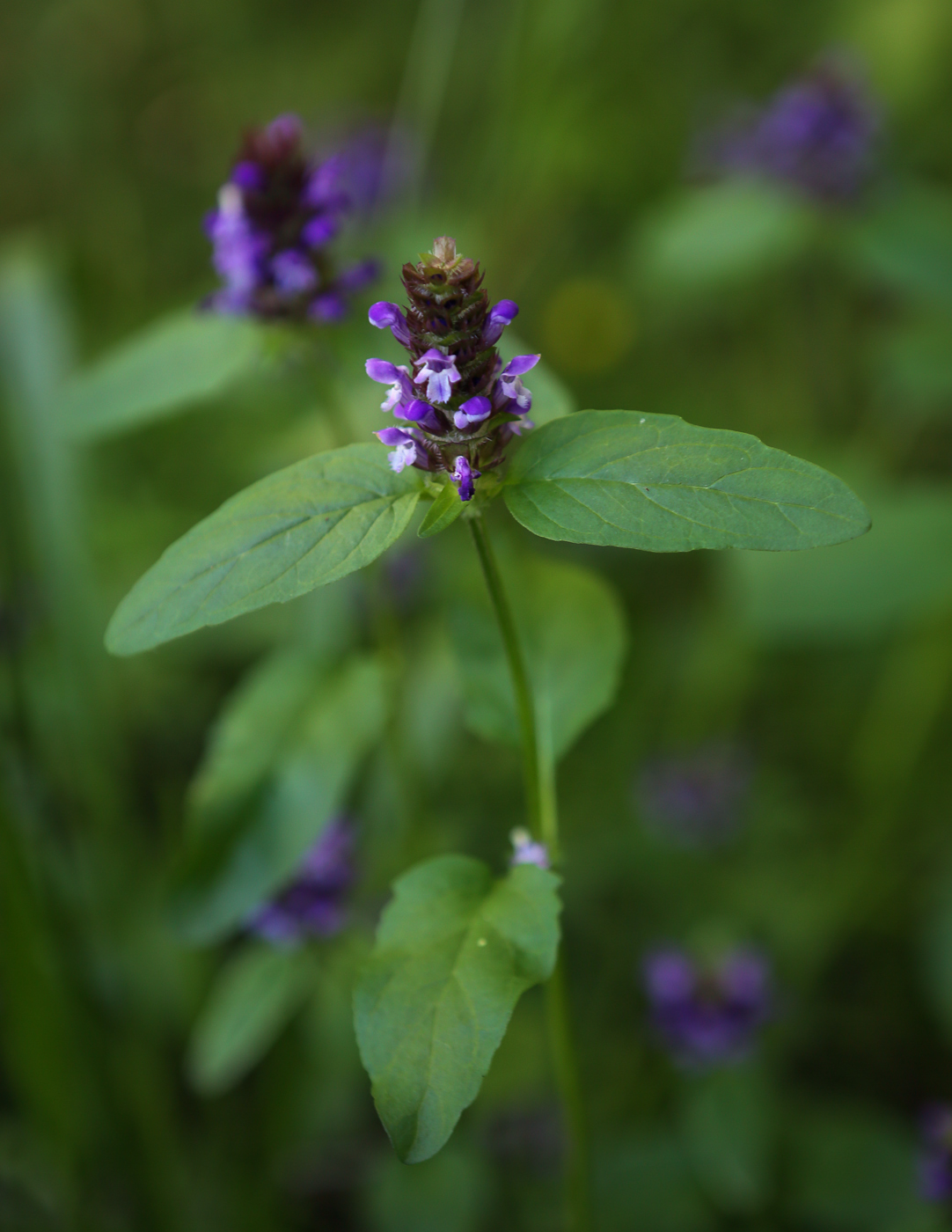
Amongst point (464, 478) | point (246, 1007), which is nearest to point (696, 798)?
point (246, 1007)

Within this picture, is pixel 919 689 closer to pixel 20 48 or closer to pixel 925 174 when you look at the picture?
pixel 925 174

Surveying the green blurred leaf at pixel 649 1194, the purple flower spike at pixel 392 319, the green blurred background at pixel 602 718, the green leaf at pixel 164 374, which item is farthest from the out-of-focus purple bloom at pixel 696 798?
the purple flower spike at pixel 392 319

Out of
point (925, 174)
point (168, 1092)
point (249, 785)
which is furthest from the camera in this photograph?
point (925, 174)

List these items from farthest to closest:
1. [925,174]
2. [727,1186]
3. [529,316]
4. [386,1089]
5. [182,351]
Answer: [925,174], [529,316], [727,1186], [182,351], [386,1089]

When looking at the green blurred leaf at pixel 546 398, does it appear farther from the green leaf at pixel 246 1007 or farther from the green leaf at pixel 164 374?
the green leaf at pixel 246 1007

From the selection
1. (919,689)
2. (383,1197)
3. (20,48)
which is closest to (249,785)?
(383,1197)

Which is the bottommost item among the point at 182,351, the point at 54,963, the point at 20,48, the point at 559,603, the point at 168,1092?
the point at 168,1092
